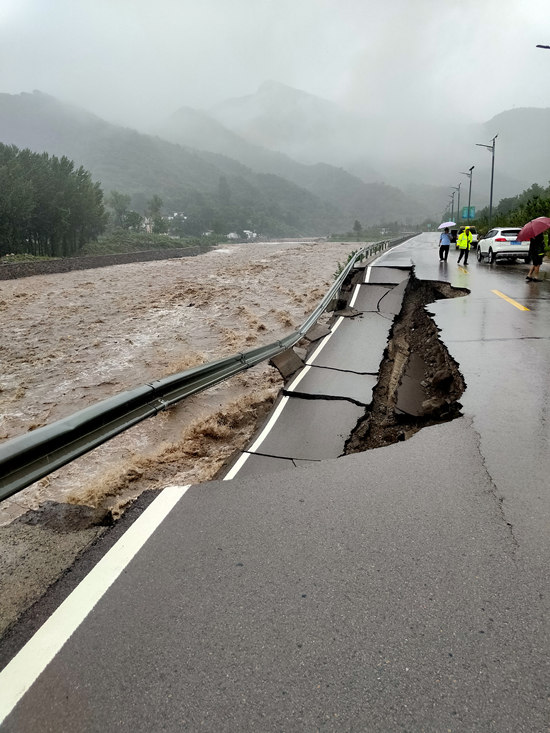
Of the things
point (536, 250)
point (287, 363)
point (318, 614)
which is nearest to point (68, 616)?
point (318, 614)

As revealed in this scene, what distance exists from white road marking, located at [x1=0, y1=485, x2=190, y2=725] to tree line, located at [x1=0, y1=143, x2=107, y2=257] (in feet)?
205

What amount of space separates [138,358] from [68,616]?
36.5 feet

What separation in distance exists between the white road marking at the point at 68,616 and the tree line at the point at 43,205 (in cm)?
6239

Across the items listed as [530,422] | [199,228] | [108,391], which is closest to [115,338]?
[108,391]

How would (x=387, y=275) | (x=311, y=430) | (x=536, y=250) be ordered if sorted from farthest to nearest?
(x=387, y=275) → (x=536, y=250) → (x=311, y=430)

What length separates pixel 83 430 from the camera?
3.92 m

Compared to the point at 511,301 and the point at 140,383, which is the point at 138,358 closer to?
the point at 140,383

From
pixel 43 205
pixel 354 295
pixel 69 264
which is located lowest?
pixel 354 295

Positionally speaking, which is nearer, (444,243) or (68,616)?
(68,616)

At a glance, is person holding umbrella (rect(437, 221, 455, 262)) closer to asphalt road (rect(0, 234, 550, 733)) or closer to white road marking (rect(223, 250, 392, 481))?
white road marking (rect(223, 250, 392, 481))

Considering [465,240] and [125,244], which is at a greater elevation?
[125,244]

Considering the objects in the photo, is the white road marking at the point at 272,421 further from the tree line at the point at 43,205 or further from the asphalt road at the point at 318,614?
the tree line at the point at 43,205

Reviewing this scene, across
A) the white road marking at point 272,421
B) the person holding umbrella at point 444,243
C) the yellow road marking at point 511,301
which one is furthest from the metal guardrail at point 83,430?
the person holding umbrella at point 444,243

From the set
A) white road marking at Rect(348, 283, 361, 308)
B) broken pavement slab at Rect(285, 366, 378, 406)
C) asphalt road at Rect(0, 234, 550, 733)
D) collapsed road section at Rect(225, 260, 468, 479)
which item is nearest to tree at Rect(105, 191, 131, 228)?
white road marking at Rect(348, 283, 361, 308)
